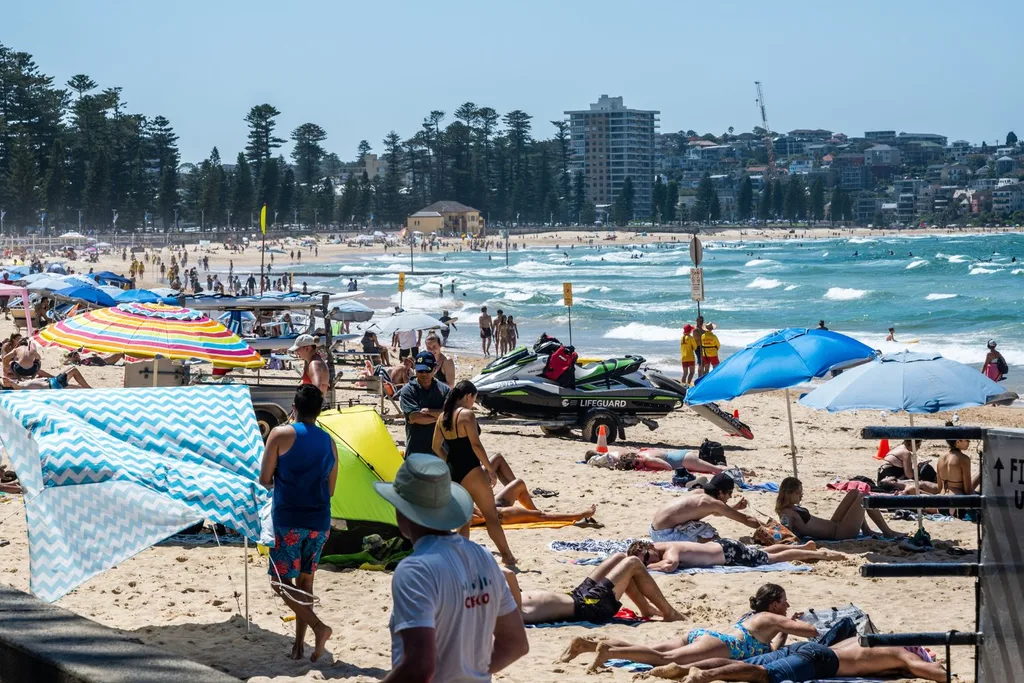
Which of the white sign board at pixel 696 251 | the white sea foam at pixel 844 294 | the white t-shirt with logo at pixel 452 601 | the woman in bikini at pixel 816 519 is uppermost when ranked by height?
the white sign board at pixel 696 251

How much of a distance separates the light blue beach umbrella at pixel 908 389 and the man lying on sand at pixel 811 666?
324cm

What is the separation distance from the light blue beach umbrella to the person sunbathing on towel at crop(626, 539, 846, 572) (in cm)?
112

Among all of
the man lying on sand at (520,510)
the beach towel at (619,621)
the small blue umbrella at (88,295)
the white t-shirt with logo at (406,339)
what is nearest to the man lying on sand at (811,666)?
the beach towel at (619,621)

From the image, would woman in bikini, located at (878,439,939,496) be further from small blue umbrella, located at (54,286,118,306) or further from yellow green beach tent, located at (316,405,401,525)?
small blue umbrella, located at (54,286,118,306)

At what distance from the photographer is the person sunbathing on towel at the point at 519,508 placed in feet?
31.6

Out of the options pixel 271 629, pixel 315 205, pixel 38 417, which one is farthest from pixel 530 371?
pixel 315 205

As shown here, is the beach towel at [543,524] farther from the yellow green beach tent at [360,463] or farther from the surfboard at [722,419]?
the surfboard at [722,419]

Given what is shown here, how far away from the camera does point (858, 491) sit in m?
9.64

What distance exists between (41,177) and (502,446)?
102279mm

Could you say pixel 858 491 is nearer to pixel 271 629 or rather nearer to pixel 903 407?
pixel 903 407

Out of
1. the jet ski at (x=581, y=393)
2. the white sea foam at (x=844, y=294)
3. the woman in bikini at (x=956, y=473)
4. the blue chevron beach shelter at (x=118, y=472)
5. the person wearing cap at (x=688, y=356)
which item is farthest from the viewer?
the white sea foam at (x=844, y=294)

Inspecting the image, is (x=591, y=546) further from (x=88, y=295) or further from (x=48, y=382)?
(x=88, y=295)

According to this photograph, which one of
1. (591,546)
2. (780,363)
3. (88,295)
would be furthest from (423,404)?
(88,295)

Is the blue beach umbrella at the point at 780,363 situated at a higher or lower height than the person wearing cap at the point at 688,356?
higher
